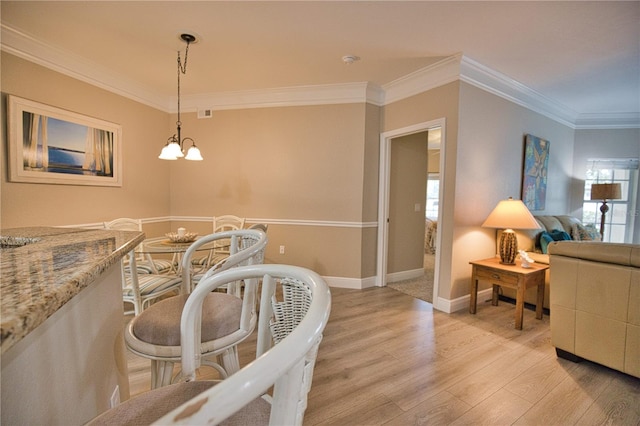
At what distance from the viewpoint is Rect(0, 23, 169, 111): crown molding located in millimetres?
2506

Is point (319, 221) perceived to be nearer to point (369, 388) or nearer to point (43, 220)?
point (369, 388)

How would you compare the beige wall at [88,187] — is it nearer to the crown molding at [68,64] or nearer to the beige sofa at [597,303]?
the crown molding at [68,64]

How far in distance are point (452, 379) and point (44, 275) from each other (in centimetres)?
221

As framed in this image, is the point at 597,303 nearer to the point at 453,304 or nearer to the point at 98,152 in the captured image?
the point at 453,304

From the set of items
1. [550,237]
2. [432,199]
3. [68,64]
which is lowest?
[550,237]

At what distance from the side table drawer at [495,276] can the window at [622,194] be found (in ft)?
11.1

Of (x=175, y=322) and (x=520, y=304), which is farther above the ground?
(x=175, y=322)

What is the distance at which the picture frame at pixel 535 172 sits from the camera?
3682mm

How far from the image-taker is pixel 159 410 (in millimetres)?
688

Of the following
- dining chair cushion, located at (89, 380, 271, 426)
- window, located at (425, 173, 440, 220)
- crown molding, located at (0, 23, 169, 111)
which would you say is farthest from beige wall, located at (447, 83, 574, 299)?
crown molding, located at (0, 23, 169, 111)

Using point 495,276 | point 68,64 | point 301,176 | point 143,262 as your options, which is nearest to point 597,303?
point 495,276

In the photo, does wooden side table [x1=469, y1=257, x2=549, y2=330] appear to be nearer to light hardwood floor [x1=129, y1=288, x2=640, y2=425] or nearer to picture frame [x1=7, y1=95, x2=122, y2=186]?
light hardwood floor [x1=129, y1=288, x2=640, y2=425]

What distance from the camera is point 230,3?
2.13 metres

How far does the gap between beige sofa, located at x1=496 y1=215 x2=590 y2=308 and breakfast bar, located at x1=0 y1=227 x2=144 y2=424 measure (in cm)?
367
